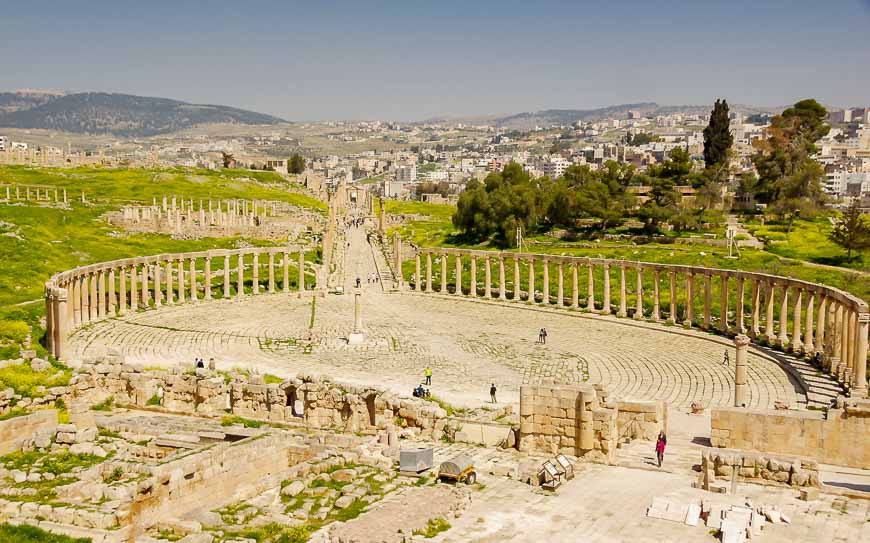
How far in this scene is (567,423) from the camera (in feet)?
90.0

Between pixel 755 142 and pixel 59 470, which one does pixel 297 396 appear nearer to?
pixel 59 470

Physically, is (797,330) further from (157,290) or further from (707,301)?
(157,290)

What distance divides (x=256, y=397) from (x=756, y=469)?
17341 millimetres

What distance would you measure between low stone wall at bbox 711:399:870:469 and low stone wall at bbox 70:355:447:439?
8.97 m

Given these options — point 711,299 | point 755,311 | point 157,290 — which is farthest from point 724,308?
point 157,290

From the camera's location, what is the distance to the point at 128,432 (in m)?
28.5

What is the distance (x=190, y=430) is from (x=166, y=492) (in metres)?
7.34

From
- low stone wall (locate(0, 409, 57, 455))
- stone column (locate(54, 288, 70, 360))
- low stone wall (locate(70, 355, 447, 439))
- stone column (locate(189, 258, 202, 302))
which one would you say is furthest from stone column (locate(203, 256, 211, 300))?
low stone wall (locate(0, 409, 57, 455))

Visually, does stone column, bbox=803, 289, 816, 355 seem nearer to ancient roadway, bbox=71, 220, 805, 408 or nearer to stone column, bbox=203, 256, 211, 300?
ancient roadway, bbox=71, 220, 805, 408

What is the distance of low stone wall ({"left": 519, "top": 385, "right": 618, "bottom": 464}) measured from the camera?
2686 centimetres

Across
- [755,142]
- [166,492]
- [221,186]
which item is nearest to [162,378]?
[166,492]

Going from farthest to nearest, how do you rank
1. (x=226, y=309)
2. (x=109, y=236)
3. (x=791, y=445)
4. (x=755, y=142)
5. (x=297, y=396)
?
(x=755, y=142), (x=109, y=236), (x=226, y=309), (x=297, y=396), (x=791, y=445)

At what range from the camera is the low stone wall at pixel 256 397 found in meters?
31.2

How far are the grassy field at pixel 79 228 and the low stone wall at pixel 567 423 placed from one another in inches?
1152
